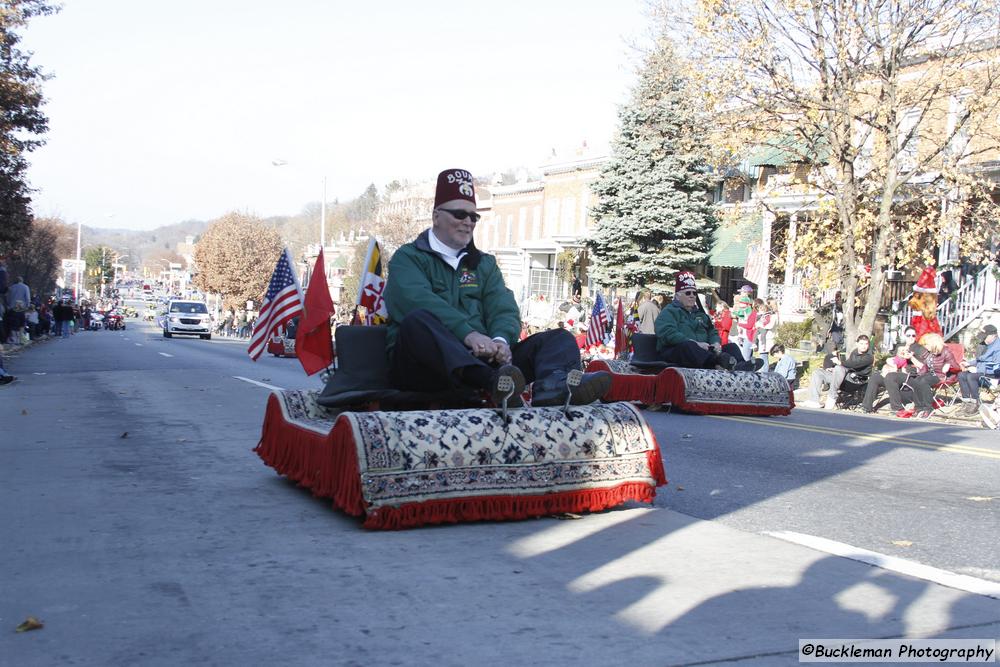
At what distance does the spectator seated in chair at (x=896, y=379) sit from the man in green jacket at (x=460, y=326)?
38.0 ft

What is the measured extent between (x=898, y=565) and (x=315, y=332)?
4.82 metres

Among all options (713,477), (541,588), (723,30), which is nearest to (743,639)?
(541,588)

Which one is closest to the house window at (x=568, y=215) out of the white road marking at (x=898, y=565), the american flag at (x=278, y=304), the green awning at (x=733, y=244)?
the green awning at (x=733, y=244)

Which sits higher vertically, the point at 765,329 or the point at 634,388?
the point at 765,329

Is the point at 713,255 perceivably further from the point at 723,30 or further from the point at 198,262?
the point at 198,262

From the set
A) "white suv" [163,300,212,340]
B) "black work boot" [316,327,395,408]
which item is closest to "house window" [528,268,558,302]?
"white suv" [163,300,212,340]

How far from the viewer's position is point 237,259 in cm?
8988

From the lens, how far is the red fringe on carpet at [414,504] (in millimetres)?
5773

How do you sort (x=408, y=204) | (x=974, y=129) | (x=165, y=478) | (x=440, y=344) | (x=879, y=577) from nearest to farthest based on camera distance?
(x=879, y=577), (x=440, y=344), (x=165, y=478), (x=974, y=129), (x=408, y=204)

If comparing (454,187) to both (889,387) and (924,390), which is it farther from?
(889,387)

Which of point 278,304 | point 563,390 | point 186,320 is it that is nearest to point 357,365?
point 563,390

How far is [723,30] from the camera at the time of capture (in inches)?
864

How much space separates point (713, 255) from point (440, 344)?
3337 centimetres

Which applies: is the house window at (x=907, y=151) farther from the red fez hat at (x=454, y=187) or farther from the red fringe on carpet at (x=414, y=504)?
the red fringe on carpet at (x=414, y=504)
